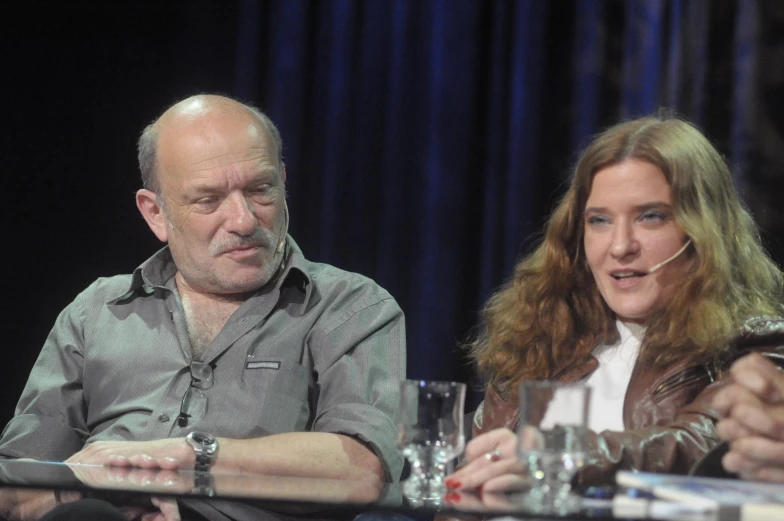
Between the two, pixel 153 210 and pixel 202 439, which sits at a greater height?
pixel 153 210

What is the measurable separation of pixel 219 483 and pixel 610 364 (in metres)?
0.98

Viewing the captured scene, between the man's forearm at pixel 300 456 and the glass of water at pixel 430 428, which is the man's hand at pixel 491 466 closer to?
the glass of water at pixel 430 428

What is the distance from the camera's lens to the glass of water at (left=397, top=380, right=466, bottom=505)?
1.43 metres

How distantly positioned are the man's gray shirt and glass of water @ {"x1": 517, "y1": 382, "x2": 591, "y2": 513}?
2.75 feet

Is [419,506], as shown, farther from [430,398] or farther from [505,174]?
[505,174]

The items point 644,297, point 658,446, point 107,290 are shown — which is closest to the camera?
point 658,446

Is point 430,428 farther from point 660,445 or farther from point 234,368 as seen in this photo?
point 234,368

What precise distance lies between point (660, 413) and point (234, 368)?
967mm

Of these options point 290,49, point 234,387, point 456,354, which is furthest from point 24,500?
point 290,49

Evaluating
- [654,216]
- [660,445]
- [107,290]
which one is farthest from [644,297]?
[107,290]

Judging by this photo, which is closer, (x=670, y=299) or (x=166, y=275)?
(x=670, y=299)

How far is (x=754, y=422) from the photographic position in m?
1.45

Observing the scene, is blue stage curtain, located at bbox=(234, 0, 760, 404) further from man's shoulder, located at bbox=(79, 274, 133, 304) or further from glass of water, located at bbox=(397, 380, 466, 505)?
glass of water, located at bbox=(397, 380, 466, 505)

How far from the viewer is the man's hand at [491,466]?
136 cm
